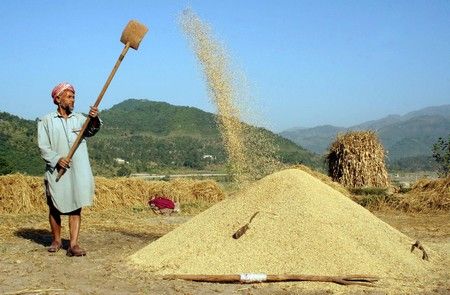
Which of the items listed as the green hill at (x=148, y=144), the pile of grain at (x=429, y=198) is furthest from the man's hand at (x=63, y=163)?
the pile of grain at (x=429, y=198)

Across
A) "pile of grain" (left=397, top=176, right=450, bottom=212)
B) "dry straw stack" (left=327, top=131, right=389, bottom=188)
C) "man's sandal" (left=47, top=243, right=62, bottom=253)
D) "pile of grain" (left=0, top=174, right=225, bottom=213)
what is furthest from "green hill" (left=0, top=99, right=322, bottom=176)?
"man's sandal" (left=47, top=243, right=62, bottom=253)

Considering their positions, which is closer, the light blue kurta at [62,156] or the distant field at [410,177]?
the light blue kurta at [62,156]

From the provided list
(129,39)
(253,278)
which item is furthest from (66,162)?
(253,278)

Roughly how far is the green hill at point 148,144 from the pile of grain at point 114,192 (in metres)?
2.10

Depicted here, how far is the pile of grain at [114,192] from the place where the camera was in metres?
9.70

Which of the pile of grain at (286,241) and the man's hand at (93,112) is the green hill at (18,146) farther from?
the pile of grain at (286,241)

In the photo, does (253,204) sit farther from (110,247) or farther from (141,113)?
(141,113)

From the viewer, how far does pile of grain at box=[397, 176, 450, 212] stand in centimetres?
1057

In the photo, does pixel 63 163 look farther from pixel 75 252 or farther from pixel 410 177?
pixel 410 177

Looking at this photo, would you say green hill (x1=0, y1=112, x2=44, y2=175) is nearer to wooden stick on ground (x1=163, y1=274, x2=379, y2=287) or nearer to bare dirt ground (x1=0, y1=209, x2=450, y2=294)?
bare dirt ground (x1=0, y1=209, x2=450, y2=294)

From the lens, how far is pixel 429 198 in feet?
35.2

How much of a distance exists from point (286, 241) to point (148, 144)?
51757 mm

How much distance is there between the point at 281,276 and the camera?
4246mm

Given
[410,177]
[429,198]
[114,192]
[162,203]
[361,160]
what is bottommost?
[410,177]
